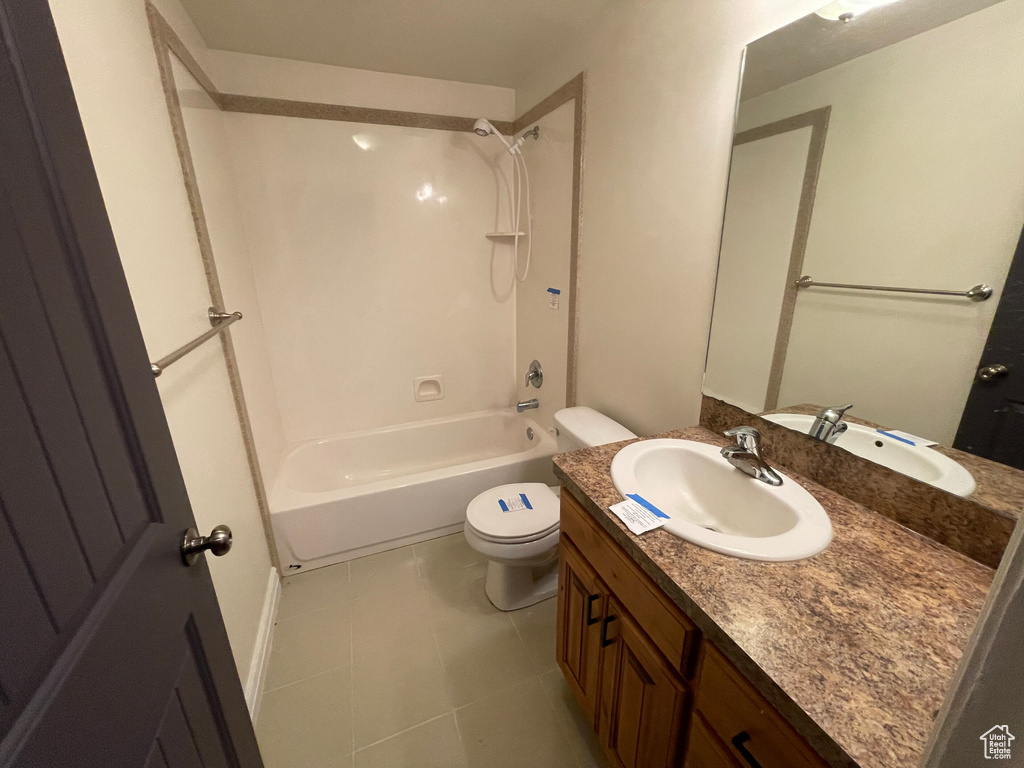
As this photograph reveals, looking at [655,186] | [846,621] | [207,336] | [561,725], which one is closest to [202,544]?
[207,336]

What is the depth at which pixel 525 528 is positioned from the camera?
5.27ft

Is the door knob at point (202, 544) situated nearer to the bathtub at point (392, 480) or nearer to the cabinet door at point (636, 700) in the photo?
the cabinet door at point (636, 700)

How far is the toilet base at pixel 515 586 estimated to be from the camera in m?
1.73

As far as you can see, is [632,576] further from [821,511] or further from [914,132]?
[914,132]

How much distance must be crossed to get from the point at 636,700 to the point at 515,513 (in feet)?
2.67

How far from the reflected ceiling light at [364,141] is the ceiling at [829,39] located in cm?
180

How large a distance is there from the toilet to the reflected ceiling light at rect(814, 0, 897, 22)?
4.06 feet

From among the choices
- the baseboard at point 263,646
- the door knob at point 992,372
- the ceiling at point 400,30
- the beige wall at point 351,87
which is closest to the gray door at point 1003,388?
the door knob at point 992,372

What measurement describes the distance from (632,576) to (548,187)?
1.86 meters

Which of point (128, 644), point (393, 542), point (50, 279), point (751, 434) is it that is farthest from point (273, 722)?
point (751, 434)

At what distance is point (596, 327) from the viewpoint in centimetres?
186

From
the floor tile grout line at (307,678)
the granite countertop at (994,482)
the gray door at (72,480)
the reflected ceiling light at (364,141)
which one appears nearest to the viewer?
the gray door at (72,480)

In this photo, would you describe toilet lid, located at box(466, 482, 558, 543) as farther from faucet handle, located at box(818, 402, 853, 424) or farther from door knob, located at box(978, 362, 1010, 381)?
door knob, located at box(978, 362, 1010, 381)

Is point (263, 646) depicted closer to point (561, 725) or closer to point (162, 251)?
point (561, 725)
